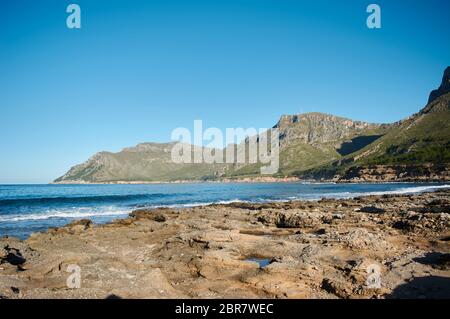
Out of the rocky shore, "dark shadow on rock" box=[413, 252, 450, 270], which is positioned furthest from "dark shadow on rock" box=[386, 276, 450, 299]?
"dark shadow on rock" box=[413, 252, 450, 270]

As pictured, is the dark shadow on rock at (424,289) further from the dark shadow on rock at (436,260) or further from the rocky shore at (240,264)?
the dark shadow on rock at (436,260)

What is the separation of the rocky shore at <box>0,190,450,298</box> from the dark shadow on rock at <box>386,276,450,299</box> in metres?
0.03

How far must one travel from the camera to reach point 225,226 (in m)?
25.9

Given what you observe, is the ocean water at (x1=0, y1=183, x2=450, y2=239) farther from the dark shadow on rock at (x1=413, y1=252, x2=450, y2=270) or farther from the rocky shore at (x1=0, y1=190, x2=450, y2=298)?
the dark shadow on rock at (x1=413, y1=252, x2=450, y2=270)

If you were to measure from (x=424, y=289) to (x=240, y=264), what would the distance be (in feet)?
23.1

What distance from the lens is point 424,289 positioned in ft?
37.0

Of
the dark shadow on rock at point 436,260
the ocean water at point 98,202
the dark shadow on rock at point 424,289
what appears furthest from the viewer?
the ocean water at point 98,202

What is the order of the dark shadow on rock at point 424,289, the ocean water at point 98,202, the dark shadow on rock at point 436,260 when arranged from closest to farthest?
the dark shadow on rock at point 424,289 → the dark shadow on rock at point 436,260 → the ocean water at point 98,202

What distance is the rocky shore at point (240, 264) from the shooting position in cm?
1136

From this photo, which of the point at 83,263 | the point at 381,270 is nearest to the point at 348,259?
the point at 381,270

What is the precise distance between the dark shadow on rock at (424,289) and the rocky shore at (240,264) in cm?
3

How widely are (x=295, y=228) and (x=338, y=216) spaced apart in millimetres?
4610

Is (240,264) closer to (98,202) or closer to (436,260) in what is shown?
(436,260)

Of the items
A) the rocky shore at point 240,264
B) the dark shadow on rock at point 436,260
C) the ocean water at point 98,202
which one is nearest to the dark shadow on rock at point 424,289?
the rocky shore at point 240,264
